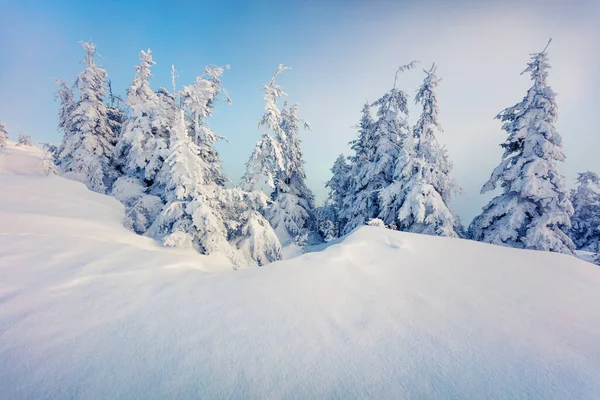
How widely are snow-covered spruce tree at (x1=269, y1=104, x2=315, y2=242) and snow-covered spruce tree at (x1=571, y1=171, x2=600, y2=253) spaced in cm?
2334

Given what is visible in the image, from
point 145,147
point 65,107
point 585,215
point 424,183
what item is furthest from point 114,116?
point 585,215

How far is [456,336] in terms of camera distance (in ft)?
9.86

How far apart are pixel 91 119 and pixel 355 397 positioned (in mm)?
20484

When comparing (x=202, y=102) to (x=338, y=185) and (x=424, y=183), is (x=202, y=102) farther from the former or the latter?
(x=338, y=185)

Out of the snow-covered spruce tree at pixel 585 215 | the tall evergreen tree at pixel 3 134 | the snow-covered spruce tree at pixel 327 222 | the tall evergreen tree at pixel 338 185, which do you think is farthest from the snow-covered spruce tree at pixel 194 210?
the tall evergreen tree at pixel 3 134

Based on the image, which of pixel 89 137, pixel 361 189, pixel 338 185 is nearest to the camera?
pixel 89 137

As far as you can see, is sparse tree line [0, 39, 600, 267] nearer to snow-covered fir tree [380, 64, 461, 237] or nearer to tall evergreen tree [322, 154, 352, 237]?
snow-covered fir tree [380, 64, 461, 237]

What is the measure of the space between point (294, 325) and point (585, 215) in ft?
102

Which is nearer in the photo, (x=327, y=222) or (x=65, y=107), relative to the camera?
(x=65, y=107)

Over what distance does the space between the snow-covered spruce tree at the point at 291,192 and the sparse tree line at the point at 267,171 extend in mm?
182

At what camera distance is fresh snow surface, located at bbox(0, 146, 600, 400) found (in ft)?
7.47

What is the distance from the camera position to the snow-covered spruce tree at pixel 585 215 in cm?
2064

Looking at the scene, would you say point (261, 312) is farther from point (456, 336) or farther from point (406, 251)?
point (406, 251)

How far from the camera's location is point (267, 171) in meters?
10.2
